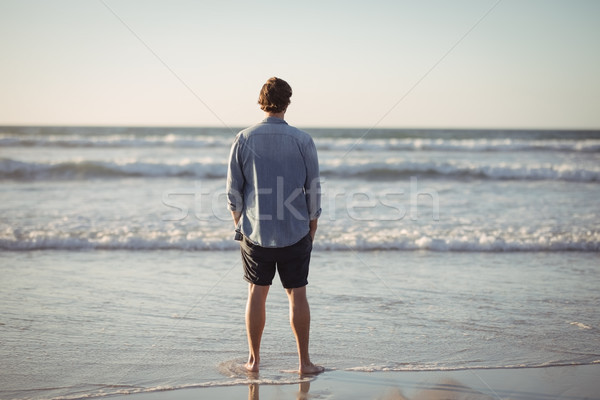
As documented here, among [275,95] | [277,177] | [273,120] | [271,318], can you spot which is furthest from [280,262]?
[271,318]

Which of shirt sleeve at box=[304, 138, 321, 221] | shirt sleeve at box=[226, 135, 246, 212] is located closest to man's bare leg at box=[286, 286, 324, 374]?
shirt sleeve at box=[304, 138, 321, 221]

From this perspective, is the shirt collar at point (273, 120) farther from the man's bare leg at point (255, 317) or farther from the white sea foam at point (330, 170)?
the white sea foam at point (330, 170)

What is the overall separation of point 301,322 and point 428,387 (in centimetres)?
77

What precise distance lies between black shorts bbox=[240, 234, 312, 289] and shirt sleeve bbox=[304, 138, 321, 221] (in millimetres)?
158

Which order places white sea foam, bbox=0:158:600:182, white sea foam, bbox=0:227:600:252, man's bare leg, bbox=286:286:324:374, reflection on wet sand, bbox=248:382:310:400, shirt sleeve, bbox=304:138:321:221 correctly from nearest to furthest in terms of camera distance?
reflection on wet sand, bbox=248:382:310:400, shirt sleeve, bbox=304:138:321:221, man's bare leg, bbox=286:286:324:374, white sea foam, bbox=0:227:600:252, white sea foam, bbox=0:158:600:182

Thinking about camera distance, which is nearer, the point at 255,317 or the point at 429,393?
the point at 429,393

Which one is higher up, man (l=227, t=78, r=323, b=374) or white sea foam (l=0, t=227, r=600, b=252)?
man (l=227, t=78, r=323, b=374)

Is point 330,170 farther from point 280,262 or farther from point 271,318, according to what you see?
point 280,262

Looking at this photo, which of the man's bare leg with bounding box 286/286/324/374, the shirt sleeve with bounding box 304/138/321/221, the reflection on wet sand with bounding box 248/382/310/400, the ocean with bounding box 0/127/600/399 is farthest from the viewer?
the ocean with bounding box 0/127/600/399

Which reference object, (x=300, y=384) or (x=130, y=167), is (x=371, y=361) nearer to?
(x=300, y=384)

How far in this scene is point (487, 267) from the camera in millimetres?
6020

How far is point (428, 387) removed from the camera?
122 inches

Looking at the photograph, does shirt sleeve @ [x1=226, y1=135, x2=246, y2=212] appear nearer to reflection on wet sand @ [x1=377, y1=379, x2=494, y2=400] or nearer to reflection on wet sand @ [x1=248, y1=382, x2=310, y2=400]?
reflection on wet sand @ [x1=248, y1=382, x2=310, y2=400]

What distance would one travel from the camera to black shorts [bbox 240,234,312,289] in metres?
3.13
